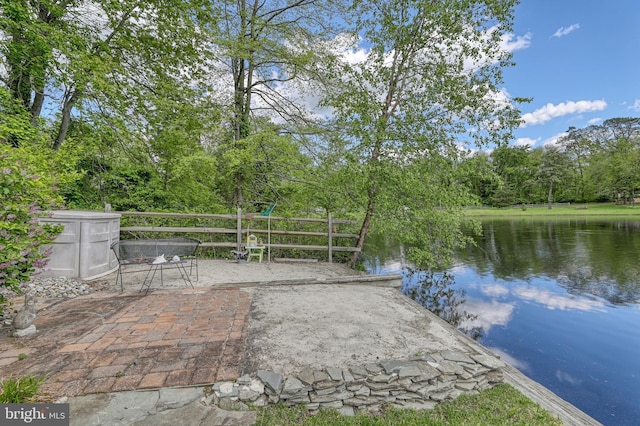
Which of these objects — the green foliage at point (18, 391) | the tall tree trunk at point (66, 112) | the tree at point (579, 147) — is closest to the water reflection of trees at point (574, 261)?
the green foliage at point (18, 391)

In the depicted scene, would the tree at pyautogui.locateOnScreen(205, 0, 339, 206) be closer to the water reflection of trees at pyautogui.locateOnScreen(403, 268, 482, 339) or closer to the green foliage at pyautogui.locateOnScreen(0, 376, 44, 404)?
the water reflection of trees at pyautogui.locateOnScreen(403, 268, 482, 339)

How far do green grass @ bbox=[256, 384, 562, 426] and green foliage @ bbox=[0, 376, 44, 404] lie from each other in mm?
1466

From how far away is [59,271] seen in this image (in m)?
4.58

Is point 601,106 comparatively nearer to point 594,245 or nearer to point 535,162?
point 535,162

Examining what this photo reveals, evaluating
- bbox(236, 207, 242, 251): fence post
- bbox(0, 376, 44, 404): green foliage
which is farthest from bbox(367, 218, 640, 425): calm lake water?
bbox(0, 376, 44, 404): green foliage

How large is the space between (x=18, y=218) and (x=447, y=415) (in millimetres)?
4296

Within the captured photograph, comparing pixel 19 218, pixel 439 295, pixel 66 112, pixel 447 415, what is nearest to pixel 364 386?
pixel 447 415

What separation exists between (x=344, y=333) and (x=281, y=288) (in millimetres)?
1967

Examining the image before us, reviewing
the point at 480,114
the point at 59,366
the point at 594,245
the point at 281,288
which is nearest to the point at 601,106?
the point at 594,245

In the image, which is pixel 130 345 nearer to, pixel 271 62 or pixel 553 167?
Result: pixel 271 62

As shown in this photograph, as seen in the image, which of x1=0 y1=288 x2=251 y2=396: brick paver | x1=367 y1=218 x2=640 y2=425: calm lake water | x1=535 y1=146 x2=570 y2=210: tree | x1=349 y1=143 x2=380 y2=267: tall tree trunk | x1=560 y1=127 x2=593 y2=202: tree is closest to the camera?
x1=0 y1=288 x2=251 y2=396: brick paver

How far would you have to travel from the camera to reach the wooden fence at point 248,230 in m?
7.11

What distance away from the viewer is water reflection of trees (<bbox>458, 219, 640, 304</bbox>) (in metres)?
7.59

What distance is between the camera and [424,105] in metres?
6.25
